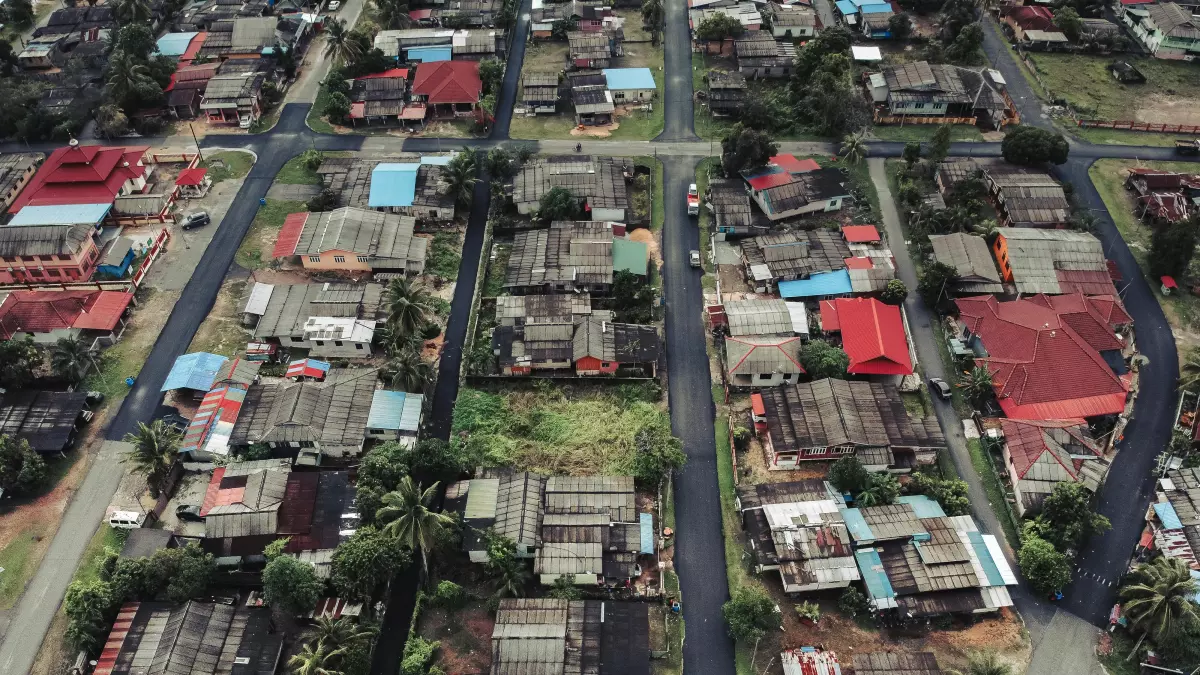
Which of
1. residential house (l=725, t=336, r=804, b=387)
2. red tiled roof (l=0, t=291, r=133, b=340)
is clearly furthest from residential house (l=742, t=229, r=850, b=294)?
red tiled roof (l=0, t=291, r=133, b=340)

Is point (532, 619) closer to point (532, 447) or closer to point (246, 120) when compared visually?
point (532, 447)

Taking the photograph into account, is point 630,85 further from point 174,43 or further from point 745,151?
point 174,43

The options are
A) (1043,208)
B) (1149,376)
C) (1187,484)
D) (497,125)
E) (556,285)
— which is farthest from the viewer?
(497,125)

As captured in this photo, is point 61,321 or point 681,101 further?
point 681,101

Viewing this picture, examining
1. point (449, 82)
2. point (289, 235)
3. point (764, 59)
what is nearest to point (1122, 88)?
point (764, 59)

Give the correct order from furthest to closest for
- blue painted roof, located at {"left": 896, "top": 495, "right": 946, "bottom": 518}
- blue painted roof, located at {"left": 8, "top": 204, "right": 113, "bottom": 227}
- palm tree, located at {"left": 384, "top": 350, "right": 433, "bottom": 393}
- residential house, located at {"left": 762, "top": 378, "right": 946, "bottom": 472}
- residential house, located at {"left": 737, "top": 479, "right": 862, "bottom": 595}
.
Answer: blue painted roof, located at {"left": 8, "top": 204, "right": 113, "bottom": 227}
palm tree, located at {"left": 384, "top": 350, "right": 433, "bottom": 393}
residential house, located at {"left": 762, "top": 378, "right": 946, "bottom": 472}
blue painted roof, located at {"left": 896, "top": 495, "right": 946, "bottom": 518}
residential house, located at {"left": 737, "top": 479, "right": 862, "bottom": 595}

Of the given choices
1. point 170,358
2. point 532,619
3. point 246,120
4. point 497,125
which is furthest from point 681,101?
point 532,619

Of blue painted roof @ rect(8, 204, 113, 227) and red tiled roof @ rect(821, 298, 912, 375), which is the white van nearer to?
blue painted roof @ rect(8, 204, 113, 227)
